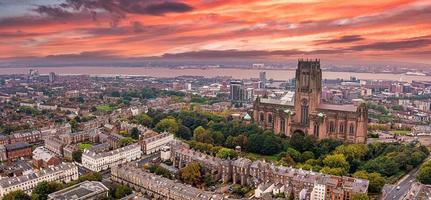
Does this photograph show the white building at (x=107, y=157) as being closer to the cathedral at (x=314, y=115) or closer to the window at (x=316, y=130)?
the cathedral at (x=314, y=115)

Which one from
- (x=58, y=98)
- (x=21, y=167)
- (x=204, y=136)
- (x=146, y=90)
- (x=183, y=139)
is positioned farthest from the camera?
(x=146, y=90)

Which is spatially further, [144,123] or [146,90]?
[146,90]

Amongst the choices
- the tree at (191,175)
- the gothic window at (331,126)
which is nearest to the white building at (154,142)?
the tree at (191,175)

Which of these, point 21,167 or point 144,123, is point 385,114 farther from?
point 21,167

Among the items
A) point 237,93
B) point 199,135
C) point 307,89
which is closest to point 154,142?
point 199,135

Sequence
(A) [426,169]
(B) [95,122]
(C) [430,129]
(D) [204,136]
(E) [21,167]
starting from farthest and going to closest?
(B) [95,122], (C) [430,129], (D) [204,136], (E) [21,167], (A) [426,169]

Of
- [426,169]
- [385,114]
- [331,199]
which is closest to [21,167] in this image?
[331,199]

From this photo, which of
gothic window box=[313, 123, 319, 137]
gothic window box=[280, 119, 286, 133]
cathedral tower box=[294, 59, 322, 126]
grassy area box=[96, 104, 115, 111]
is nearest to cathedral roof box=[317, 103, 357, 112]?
cathedral tower box=[294, 59, 322, 126]
